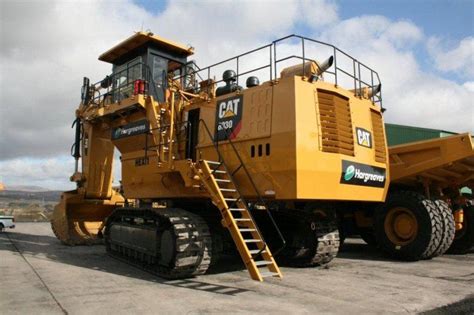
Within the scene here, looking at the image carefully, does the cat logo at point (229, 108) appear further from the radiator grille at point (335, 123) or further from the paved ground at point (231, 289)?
the paved ground at point (231, 289)

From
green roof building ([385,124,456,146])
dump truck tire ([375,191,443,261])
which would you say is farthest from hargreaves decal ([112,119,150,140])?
green roof building ([385,124,456,146])

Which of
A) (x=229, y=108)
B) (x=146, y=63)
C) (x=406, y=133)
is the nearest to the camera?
(x=229, y=108)

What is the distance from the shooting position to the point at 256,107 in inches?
328

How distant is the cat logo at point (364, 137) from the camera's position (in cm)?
880

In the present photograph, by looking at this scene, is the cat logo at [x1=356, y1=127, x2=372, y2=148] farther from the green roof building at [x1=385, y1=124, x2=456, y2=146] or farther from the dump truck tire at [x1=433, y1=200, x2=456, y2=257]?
the green roof building at [x1=385, y1=124, x2=456, y2=146]

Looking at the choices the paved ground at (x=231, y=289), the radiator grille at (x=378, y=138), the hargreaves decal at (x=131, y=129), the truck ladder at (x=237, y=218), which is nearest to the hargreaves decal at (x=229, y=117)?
the truck ladder at (x=237, y=218)

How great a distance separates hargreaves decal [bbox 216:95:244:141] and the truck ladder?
23.8 inches

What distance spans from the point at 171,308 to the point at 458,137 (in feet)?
26.3

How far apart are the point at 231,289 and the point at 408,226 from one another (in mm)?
5723

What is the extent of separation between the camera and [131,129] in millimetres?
10789

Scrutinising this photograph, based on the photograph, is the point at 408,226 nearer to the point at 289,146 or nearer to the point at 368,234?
the point at 368,234

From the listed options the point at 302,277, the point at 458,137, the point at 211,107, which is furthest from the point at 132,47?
the point at 458,137

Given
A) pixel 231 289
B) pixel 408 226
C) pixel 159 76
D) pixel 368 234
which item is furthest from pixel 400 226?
pixel 159 76

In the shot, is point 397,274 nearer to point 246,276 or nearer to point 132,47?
point 246,276
